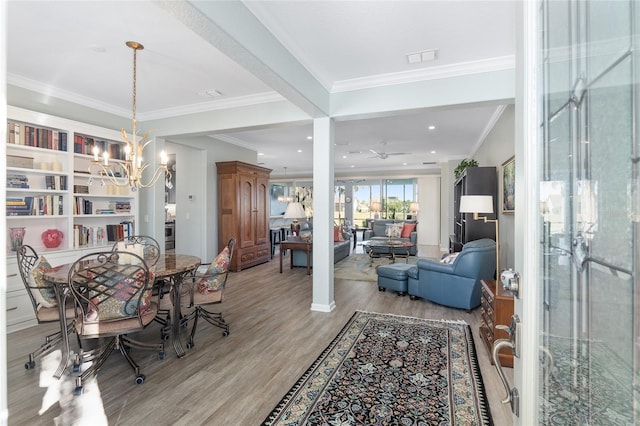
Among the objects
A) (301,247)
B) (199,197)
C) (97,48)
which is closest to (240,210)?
(199,197)

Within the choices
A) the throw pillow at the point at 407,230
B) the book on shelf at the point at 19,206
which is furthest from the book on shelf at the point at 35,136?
the throw pillow at the point at 407,230

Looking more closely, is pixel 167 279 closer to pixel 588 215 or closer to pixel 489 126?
pixel 588 215

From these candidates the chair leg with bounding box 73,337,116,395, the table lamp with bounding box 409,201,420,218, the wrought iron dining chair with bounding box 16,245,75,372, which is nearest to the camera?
the chair leg with bounding box 73,337,116,395

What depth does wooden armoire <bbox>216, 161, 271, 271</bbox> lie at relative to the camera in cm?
668

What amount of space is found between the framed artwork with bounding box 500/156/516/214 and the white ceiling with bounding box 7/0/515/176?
3.48 ft

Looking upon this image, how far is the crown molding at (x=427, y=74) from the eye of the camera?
337cm

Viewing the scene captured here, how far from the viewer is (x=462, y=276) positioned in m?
4.08

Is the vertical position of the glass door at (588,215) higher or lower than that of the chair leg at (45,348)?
higher

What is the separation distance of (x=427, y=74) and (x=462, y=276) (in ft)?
8.14

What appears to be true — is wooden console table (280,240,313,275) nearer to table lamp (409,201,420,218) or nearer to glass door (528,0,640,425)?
glass door (528,0,640,425)

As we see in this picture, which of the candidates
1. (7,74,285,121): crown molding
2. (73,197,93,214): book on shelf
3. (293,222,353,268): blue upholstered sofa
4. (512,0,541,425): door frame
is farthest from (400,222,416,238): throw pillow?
(512,0,541,425): door frame

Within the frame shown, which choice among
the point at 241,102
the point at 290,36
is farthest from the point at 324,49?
the point at 241,102

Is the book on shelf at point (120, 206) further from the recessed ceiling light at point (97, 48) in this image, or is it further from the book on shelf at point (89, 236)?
the recessed ceiling light at point (97, 48)

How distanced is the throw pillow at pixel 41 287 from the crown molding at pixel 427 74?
3507 millimetres
